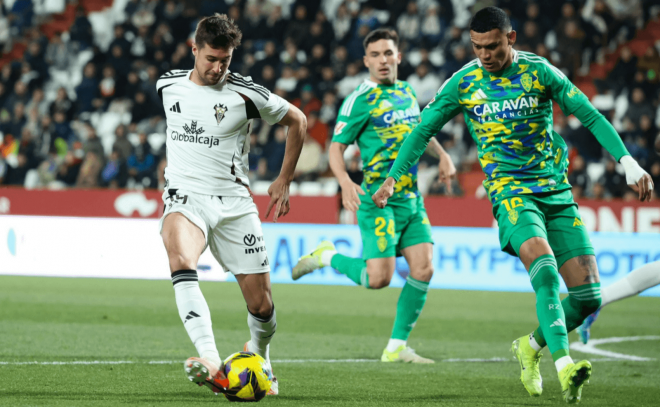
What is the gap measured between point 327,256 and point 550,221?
3077 mm

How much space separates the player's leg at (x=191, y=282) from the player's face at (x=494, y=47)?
1.90 metres

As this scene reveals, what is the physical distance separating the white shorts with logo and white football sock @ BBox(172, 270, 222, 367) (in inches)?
17.4

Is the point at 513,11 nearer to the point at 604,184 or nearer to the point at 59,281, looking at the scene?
the point at 604,184

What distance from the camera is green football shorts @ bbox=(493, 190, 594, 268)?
532 centimetres

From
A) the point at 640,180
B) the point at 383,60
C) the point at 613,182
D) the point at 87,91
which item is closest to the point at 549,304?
the point at 640,180

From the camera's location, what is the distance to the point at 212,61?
5207 mm

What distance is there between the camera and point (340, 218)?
14.6 meters

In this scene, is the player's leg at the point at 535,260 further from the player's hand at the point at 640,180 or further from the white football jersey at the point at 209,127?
the white football jersey at the point at 209,127

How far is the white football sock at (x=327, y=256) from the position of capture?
8200 mm

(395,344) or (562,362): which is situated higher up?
(562,362)

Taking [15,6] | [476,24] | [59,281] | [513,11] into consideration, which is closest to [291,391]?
[476,24]

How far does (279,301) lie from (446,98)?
6.37 meters

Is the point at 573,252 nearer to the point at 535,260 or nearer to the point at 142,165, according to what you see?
the point at 535,260

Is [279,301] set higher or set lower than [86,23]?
lower
